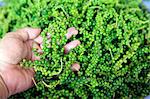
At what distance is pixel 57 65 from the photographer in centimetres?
190

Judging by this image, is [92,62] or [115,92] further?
[115,92]

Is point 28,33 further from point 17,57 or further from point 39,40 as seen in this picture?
point 17,57

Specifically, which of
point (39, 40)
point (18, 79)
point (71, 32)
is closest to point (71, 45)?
point (71, 32)

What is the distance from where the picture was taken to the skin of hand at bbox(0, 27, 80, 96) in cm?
194

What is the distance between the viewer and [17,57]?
196cm

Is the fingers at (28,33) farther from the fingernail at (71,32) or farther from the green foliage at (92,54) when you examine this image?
the fingernail at (71,32)

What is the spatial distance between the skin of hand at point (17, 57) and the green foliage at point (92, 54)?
2.1 inches

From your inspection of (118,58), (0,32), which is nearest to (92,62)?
(118,58)

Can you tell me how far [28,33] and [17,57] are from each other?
0.58 feet

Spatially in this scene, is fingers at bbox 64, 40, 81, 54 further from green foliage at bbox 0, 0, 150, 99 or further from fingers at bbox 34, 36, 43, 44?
fingers at bbox 34, 36, 43, 44

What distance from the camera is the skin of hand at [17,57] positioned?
76.4 inches

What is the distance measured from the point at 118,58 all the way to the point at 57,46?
334 millimetres

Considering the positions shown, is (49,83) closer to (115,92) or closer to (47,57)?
(47,57)

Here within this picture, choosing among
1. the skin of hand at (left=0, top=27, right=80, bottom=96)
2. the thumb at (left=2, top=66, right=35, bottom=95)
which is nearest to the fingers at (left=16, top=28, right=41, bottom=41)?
the skin of hand at (left=0, top=27, right=80, bottom=96)
